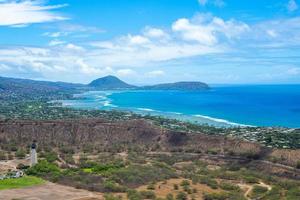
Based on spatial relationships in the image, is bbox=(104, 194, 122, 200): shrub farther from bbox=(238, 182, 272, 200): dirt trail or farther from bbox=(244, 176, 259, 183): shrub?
bbox=(244, 176, 259, 183): shrub

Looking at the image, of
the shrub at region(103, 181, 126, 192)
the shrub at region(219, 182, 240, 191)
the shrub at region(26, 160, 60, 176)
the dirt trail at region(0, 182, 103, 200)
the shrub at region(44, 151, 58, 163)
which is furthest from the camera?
the shrub at region(44, 151, 58, 163)

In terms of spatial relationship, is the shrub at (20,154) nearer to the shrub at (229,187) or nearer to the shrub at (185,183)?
the shrub at (185,183)

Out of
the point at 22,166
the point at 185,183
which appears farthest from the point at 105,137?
the point at 185,183

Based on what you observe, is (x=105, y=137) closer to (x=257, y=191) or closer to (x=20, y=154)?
(x=20, y=154)

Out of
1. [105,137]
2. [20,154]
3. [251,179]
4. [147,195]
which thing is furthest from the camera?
[105,137]

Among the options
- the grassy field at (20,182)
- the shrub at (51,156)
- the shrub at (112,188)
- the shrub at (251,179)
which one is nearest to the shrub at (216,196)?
the shrub at (112,188)

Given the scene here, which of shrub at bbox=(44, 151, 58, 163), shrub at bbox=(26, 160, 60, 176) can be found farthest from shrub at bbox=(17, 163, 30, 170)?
shrub at bbox=(44, 151, 58, 163)

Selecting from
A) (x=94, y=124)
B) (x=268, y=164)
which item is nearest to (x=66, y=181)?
(x=268, y=164)

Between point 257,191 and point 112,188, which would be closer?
point 112,188

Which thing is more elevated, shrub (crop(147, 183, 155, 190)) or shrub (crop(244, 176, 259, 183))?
shrub (crop(244, 176, 259, 183))
